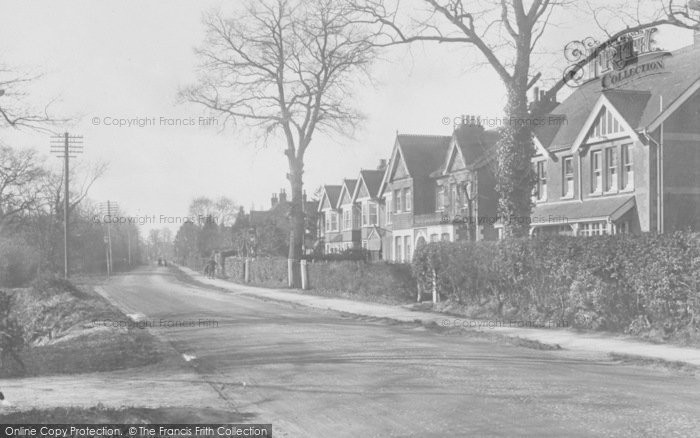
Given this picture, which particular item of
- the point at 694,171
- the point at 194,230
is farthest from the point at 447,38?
the point at 194,230

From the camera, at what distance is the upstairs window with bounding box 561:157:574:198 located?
34531 mm

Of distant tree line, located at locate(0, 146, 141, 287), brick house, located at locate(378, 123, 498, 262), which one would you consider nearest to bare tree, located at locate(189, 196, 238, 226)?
distant tree line, located at locate(0, 146, 141, 287)

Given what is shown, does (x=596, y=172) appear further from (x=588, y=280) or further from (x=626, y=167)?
(x=588, y=280)

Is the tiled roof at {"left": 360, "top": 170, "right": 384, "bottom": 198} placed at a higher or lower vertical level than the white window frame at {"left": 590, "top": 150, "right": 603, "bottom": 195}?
higher

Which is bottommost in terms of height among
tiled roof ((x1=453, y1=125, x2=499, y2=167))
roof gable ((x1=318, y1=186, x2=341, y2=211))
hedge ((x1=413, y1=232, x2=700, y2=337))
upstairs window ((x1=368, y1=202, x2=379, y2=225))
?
hedge ((x1=413, y1=232, x2=700, y2=337))

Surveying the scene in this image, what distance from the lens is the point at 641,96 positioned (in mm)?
31578

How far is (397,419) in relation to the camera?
7.73 metres

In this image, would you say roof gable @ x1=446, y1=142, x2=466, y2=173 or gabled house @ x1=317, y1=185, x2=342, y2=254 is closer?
roof gable @ x1=446, y1=142, x2=466, y2=173

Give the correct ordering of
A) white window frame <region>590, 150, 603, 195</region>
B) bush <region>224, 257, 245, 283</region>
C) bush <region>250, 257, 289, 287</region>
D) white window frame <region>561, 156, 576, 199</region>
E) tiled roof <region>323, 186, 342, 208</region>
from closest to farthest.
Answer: white window frame <region>590, 150, 603, 195</region>
white window frame <region>561, 156, 576, 199</region>
bush <region>250, 257, 289, 287</region>
bush <region>224, 257, 245, 283</region>
tiled roof <region>323, 186, 342, 208</region>

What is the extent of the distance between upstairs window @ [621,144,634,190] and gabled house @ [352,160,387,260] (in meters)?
26.0

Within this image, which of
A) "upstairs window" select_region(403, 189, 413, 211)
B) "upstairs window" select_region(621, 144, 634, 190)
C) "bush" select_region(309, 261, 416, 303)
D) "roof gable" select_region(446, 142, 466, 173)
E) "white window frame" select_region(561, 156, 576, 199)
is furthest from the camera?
"upstairs window" select_region(403, 189, 413, 211)

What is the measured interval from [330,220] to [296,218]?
1187 inches

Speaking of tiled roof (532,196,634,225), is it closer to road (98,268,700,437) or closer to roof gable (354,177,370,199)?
road (98,268,700,437)

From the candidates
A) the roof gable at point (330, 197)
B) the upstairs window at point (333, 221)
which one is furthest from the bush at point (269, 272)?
the roof gable at point (330, 197)
